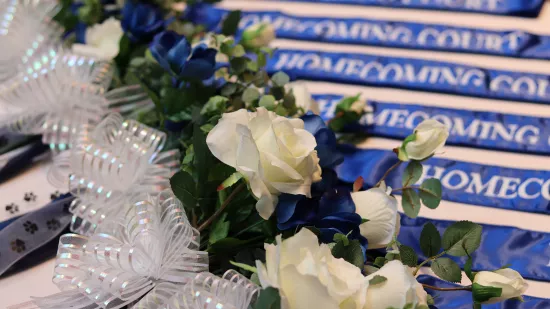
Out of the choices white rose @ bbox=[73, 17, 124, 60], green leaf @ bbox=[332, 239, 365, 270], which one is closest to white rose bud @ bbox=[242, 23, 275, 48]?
white rose @ bbox=[73, 17, 124, 60]

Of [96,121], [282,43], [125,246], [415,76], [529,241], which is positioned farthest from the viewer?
[282,43]

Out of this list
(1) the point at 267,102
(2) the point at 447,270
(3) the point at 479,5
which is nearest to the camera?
(2) the point at 447,270

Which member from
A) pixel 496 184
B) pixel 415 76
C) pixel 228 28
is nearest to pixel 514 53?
pixel 415 76

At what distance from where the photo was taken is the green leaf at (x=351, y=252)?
661 mm

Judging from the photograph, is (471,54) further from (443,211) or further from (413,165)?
(413,165)

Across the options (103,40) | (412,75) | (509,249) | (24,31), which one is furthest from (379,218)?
(24,31)

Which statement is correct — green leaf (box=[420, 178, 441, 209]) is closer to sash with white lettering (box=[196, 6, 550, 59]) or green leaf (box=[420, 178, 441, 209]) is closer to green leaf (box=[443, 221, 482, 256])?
green leaf (box=[443, 221, 482, 256])

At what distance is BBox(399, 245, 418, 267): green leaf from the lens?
0.68m

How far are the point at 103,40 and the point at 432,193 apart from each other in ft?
2.20

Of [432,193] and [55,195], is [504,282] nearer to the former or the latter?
[432,193]

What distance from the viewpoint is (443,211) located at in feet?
3.18

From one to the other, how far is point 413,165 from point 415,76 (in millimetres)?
454

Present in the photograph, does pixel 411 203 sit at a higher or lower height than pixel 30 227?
higher

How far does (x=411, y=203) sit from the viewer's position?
78 centimetres
